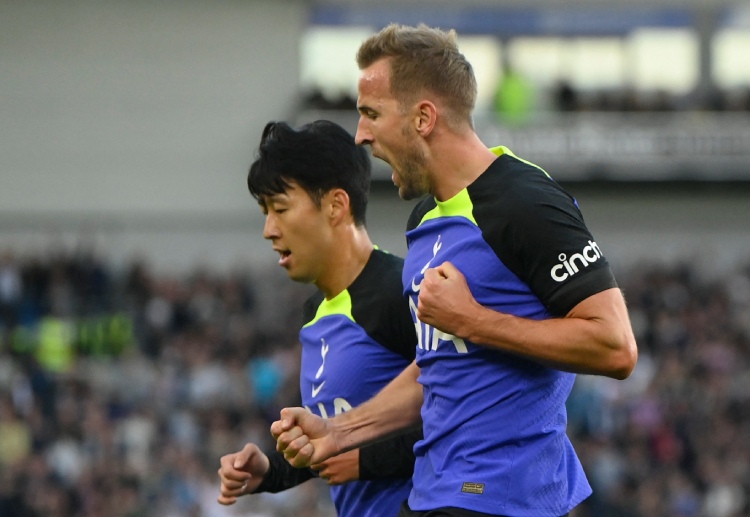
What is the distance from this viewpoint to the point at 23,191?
22906mm

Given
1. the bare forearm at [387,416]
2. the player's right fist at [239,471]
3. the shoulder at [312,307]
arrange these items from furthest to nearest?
1. the shoulder at [312,307]
2. the player's right fist at [239,471]
3. the bare forearm at [387,416]

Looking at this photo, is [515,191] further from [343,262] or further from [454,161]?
[343,262]

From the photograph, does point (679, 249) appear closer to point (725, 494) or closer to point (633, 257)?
point (633, 257)

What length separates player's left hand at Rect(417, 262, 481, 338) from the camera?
12.8ft

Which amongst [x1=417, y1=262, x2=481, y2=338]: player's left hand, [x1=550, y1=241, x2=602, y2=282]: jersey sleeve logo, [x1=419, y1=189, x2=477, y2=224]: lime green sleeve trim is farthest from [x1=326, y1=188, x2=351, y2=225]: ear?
[x1=550, y1=241, x2=602, y2=282]: jersey sleeve logo

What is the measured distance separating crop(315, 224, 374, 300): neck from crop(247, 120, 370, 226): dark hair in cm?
8

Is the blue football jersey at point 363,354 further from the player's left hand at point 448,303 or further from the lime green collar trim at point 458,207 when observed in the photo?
the player's left hand at point 448,303

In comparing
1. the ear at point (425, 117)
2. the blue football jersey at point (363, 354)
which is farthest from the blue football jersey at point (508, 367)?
the blue football jersey at point (363, 354)

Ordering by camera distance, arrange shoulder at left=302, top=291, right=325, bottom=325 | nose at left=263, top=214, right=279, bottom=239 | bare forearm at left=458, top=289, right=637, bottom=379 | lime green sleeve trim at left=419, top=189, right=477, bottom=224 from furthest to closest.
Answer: shoulder at left=302, top=291, right=325, bottom=325 < nose at left=263, top=214, right=279, bottom=239 < lime green sleeve trim at left=419, top=189, right=477, bottom=224 < bare forearm at left=458, top=289, right=637, bottom=379

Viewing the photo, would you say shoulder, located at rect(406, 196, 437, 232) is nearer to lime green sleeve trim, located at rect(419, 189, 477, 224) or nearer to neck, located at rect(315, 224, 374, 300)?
lime green sleeve trim, located at rect(419, 189, 477, 224)

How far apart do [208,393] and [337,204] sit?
12.0 m

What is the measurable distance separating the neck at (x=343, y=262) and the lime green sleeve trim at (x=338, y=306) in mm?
23

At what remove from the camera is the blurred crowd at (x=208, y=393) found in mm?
14578

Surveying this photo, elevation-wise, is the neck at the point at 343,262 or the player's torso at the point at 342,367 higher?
the neck at the point at 343,262
